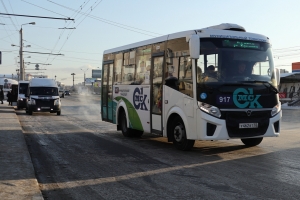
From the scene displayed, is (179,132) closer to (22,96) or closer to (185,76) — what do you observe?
(185,76)

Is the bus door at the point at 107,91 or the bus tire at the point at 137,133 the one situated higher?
the bus door at the point at 107,91

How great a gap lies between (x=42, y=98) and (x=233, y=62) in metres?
19.9

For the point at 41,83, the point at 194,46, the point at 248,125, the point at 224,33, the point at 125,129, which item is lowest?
the point at 125,129

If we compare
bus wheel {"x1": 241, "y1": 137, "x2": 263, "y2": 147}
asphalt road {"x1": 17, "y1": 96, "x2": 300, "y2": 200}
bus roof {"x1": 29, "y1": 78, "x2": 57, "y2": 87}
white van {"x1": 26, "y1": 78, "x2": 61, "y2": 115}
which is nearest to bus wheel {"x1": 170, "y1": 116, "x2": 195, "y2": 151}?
asphalt road {"x1": 17, "y1": 96, "x2": 300, "y2": 200}

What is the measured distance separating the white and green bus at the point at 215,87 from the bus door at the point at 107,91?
161 inches

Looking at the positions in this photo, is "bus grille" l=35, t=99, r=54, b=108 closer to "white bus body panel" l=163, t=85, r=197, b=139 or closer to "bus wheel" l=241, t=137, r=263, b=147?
"white bus body panel" l=163, t=85, r=197, b=139

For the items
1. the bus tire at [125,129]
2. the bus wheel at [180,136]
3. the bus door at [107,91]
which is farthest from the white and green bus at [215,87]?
the bus door at [107,91]

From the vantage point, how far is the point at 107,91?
1606 cm

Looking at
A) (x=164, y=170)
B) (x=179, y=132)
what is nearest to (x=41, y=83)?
(x=179, y=132)

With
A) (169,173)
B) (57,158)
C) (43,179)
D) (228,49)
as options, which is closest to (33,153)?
(57,158)

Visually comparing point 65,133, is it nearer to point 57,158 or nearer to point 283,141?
point 57,158

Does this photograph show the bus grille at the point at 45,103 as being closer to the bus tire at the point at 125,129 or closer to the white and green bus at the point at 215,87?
the bus tire at the point at 125,129

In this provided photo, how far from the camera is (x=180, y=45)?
10.7m

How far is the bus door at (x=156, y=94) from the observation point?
11.6 meters
